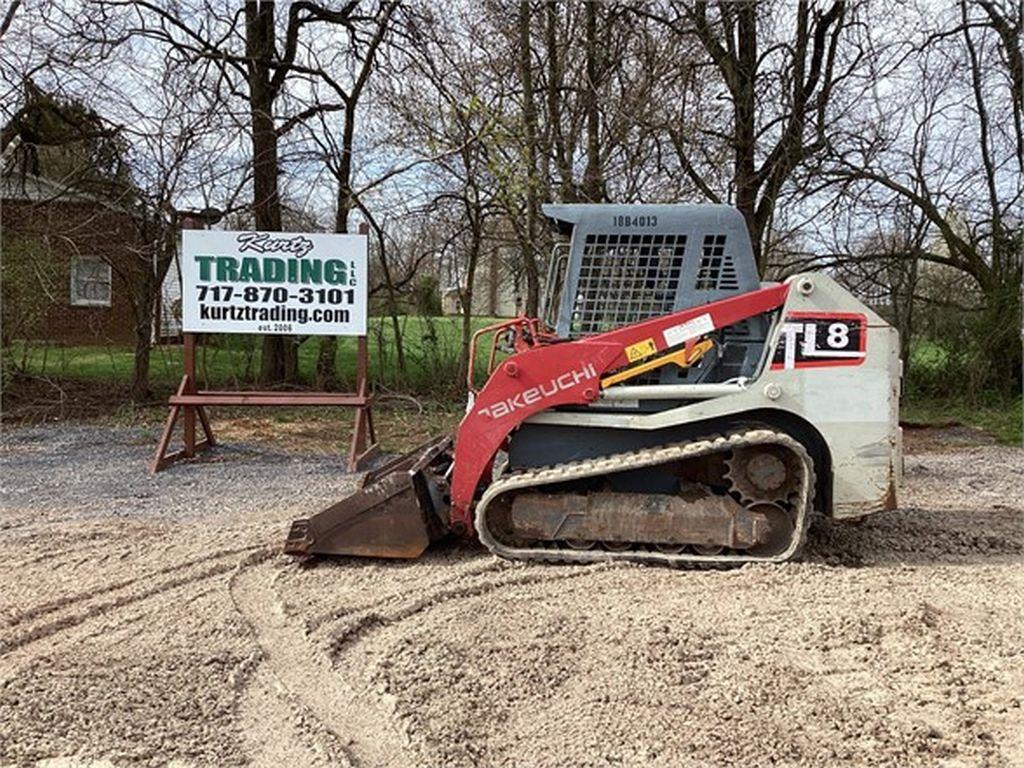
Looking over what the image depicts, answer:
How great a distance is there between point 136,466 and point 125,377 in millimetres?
5389

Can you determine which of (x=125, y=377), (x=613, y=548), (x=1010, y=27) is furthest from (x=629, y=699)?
(x=1010, y=27)

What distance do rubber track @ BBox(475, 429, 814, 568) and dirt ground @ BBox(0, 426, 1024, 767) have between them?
0.11 m

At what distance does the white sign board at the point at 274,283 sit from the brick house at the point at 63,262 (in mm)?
3908

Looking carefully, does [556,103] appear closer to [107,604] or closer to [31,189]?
[31,189]

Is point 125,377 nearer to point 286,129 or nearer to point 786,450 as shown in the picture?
point 286,129

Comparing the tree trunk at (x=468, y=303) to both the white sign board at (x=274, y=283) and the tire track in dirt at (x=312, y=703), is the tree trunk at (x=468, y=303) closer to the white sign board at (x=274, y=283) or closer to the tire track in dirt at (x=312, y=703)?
the white sign board at (x=274, y=283)

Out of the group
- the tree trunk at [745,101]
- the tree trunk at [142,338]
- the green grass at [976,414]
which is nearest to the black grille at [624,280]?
the green grass at [976,414]

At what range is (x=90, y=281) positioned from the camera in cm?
1279

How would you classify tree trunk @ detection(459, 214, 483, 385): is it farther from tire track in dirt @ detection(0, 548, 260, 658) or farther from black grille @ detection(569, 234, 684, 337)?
tire track in dirt @ detection(0, 548, 260, 658)

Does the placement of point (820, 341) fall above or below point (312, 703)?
above

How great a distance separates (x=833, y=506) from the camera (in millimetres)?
5000

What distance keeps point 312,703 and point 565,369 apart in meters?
2.37

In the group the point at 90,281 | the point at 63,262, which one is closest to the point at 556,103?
the point at 63,262

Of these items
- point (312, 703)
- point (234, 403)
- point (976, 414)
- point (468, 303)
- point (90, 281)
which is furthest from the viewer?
point (468, 303)
